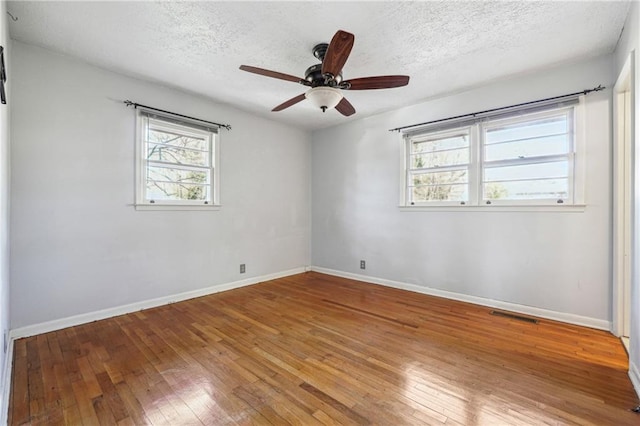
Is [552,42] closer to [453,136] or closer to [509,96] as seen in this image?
[509,96]

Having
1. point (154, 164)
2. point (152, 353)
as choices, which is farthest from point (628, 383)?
point (154, 164)

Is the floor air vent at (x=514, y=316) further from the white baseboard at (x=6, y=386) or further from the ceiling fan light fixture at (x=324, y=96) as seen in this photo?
the white baseboard at (x=6, y=386)

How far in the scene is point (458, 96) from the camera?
3.63 m

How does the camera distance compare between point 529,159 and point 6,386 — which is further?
Result: point 529,159

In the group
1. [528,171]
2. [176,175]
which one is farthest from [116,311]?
[528,171]

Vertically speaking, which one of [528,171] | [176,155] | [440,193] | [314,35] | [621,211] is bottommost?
[621,211]

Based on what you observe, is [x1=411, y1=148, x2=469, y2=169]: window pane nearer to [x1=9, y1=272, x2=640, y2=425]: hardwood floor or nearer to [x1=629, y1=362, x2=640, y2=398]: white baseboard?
[x1=9, y1=272, x2=640, y2=425]: hardwood floor

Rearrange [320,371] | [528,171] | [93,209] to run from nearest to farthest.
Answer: [320,371] < [93,209] < [528,171]

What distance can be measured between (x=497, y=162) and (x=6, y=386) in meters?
4.69

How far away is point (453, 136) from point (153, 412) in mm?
4061

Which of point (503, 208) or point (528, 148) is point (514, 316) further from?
point (528, 148)

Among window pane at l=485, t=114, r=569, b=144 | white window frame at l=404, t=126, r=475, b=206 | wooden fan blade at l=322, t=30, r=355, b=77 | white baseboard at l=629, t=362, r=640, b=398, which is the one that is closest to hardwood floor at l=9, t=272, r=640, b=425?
white baseboard at l=629, t=362, r=640, b=398

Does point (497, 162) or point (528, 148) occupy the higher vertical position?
point (528, 148)

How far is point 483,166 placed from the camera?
347 cm
